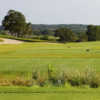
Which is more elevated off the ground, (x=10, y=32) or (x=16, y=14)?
(x=16, y=14)

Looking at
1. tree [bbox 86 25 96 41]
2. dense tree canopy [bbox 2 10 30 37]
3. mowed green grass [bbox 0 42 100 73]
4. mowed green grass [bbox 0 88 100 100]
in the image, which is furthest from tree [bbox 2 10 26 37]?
mowed green grass [bbox 0 88 100 100]

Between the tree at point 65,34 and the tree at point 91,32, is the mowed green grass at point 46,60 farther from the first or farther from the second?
the tree at point 65,34

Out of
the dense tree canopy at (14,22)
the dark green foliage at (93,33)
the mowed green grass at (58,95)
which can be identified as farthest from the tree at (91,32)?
the mowed green grass at (58,95)

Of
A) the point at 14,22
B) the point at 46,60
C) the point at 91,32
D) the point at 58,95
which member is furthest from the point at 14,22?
the point at 58,95

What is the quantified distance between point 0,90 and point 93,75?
13.1ft

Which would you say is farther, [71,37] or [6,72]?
[71,37]

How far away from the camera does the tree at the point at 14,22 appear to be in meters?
74.7

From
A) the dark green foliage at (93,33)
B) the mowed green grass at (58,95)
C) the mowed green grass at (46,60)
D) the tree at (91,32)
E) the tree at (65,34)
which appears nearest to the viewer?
the mowed green grass at (58,95)

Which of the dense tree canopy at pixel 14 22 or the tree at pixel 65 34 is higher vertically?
the dense tree canopy at pixel 14 22

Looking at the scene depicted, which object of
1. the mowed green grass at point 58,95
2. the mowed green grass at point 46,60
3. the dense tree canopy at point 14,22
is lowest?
the mowed green grass at point 46,60

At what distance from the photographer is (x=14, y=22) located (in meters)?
75.2

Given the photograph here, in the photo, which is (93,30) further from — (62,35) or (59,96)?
(59,96)

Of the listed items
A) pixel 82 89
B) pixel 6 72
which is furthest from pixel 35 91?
pixel 6 72

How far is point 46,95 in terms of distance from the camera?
7168mm
